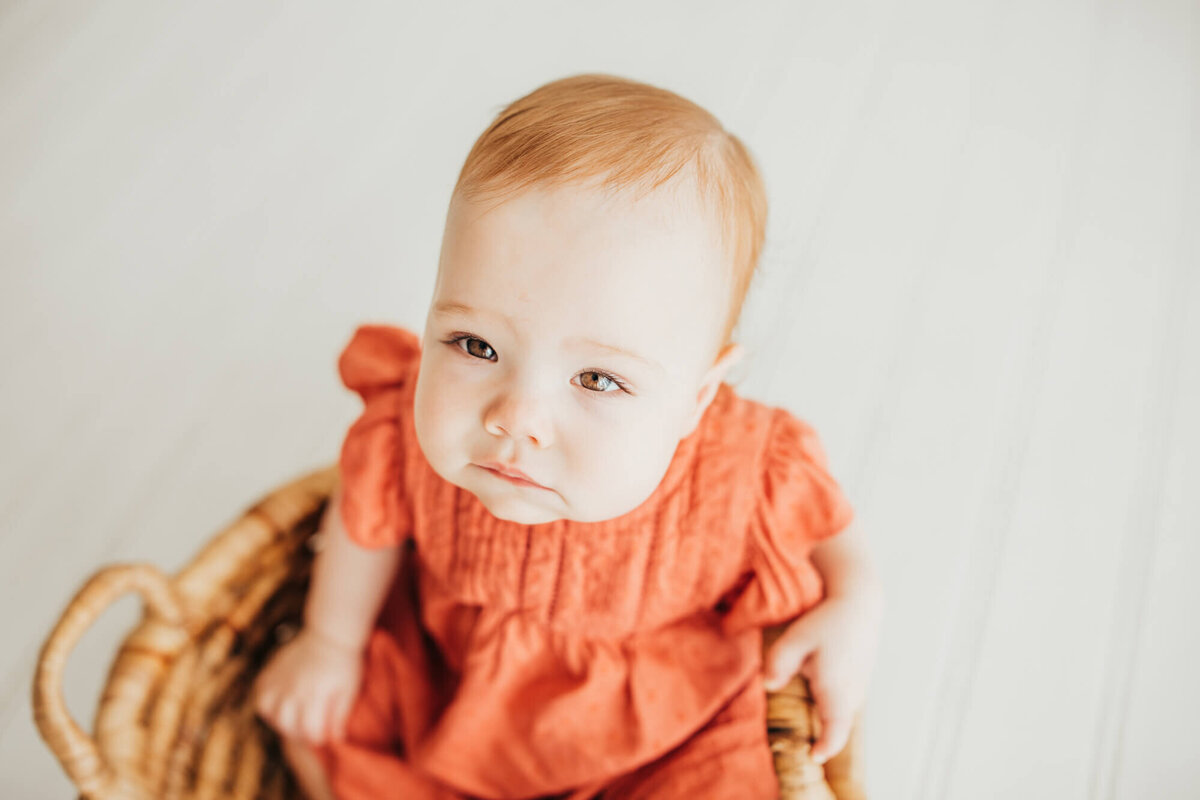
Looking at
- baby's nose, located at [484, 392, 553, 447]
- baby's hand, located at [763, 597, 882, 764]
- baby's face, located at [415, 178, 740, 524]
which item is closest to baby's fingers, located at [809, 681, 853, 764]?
baby's hand, located at [763, 597, 882, 764]

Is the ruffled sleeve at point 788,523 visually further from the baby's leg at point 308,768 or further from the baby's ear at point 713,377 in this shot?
the baby's leg at point 308,768

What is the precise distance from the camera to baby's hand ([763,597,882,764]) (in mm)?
873

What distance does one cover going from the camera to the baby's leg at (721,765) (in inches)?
33.6

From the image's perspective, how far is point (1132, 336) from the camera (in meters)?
1.48

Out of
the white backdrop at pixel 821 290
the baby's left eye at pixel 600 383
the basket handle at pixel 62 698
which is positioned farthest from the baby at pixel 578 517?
the white backdrop at pixel 821 290

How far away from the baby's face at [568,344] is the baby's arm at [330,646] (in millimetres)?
254

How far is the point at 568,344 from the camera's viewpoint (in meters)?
0.68

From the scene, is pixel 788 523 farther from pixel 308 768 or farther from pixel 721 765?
pixel 308 768

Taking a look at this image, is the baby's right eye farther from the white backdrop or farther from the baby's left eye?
the white backdrop

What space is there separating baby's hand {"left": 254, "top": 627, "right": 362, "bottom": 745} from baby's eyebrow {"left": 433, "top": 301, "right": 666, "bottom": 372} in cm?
43

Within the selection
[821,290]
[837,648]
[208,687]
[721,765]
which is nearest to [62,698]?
[208,687]

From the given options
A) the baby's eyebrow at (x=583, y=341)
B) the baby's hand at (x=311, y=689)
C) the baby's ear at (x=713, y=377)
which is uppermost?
the baby's ear at (x=713, y=377)

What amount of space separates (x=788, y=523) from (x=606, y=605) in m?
0.18

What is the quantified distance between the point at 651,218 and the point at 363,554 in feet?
1.55
